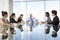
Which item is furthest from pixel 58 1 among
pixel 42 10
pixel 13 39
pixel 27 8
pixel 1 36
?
pixel 1 36

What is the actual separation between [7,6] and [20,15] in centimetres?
57

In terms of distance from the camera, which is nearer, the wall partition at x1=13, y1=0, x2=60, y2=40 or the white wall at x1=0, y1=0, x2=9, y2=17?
the white wall at x1=0, y1=0, x2=9, y2=17

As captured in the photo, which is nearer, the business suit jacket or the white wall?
the business suit jacket

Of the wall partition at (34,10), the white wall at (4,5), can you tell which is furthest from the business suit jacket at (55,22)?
the white wall at (4,5)

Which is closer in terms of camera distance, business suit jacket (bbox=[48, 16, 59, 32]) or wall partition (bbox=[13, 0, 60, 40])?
business suit jacket (bbox=[48, 16, 59, 32])

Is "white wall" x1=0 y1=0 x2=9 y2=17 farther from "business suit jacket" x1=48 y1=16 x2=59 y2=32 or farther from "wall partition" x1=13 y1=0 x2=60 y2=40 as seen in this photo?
"business suit jacket" x1=48 y1=16 x2=59 y2=32

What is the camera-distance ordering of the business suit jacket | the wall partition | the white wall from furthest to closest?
the wall partition → the white wall → the business suit jacket

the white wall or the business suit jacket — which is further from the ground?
the white wall

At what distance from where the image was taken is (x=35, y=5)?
18.0 ft

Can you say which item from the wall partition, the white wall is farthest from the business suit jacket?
the white wall

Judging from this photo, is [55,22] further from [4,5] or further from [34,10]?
[4,5]

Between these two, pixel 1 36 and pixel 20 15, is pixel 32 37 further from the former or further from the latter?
pixel 1 36

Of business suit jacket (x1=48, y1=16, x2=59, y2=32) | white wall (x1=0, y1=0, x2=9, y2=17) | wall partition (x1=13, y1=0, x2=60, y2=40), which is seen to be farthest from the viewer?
wall partition (x1=13, y1=0, x2=60, y2=40)

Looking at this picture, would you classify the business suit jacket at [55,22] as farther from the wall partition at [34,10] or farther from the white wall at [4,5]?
the white wall at [4,5]
